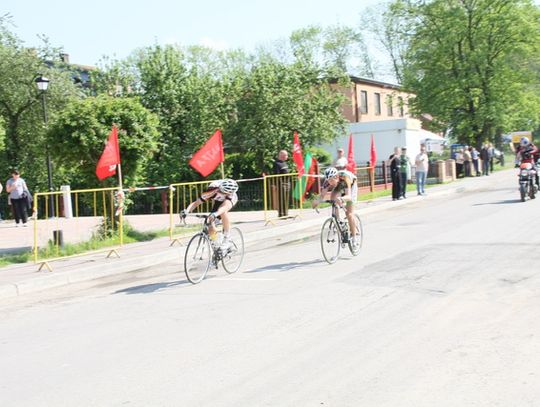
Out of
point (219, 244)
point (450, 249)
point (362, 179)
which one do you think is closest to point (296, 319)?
point (219, 244)

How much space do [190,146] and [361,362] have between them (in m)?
25.7

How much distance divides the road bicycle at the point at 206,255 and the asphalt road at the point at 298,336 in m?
0.23

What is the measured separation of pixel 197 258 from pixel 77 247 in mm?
4692

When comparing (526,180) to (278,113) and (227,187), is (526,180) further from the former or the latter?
(278,113)

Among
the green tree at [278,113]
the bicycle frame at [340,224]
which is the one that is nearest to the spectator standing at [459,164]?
the green tree at [278,113]

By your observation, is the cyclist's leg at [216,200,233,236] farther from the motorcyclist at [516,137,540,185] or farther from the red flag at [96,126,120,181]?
the motorcyclist at [516,137,540,185]

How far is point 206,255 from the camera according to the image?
33.1 ft

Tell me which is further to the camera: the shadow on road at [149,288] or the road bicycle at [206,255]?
the road bicycle at [206,255]

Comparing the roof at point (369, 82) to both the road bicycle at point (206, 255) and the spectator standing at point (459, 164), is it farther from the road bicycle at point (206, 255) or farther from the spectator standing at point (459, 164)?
the road bicycle at point (206, 255)

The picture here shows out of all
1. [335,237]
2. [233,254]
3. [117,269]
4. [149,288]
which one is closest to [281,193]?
[117,269]

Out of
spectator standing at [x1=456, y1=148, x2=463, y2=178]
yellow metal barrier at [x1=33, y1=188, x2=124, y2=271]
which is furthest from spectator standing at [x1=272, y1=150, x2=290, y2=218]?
spectator standing at [x1=456, y1=148, x2=463, y2=178]

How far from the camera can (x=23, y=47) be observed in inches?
1196

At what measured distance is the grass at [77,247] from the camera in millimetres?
12688

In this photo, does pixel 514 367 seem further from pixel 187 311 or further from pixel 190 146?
pixel 190 146
